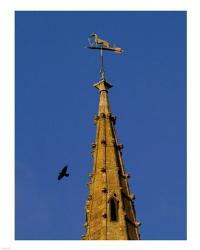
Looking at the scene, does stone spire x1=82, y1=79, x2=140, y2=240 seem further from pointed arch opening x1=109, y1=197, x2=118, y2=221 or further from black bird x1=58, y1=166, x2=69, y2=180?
black bird x1=58, y1=166, x2=69, y2=180

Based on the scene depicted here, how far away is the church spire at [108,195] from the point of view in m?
38.8

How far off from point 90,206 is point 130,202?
6.70ft

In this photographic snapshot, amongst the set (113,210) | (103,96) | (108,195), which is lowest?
(113,210)

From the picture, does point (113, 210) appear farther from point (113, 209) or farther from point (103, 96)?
point (103, 96)

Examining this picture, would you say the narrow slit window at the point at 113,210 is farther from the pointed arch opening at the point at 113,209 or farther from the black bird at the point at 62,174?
the black bird at the point at 62,174

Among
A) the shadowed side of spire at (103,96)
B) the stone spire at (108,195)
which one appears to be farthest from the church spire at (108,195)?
the shadowed side of spire at (103,96)

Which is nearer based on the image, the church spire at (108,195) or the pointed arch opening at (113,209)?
the church spire at (108,195)

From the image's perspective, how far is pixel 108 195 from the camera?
40312 millimetres

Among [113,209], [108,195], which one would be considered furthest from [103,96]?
[113,209]

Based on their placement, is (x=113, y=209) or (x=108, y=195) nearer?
(x=113, y=209)

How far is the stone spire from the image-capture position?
3875 centimetres

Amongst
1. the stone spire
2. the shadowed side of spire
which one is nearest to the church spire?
the stone spire
